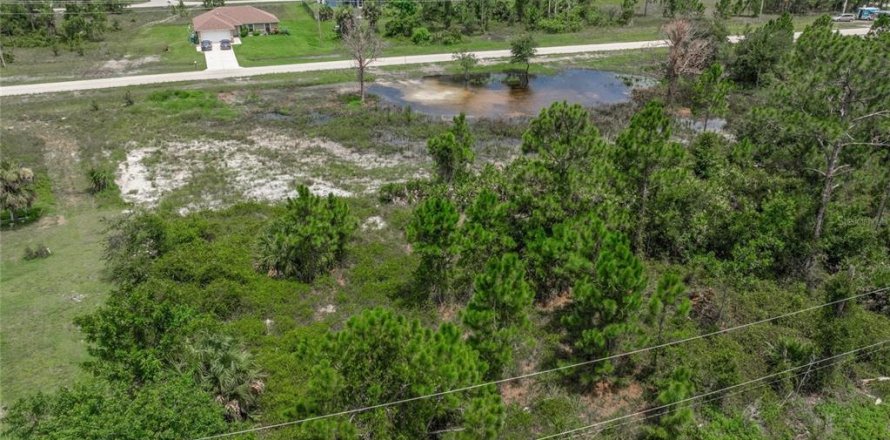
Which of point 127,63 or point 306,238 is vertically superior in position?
point 127,63

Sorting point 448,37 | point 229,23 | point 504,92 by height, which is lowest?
point 504,92

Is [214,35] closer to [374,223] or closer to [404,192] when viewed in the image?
[404,192]

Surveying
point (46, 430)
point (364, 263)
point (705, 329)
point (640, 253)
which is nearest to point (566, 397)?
point (705, 329)

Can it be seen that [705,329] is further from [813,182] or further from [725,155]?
[725,155]

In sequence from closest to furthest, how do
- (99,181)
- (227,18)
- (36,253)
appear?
1. (36,253)
2. (99,181)
3. (227,18)

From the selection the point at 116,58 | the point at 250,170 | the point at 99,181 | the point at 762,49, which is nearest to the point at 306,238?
the point at 250,170

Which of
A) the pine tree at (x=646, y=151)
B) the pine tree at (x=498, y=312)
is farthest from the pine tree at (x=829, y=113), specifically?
the pine tree at (x=498, y=312)

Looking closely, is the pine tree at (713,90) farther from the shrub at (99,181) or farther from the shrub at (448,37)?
the shrub at (99,181)

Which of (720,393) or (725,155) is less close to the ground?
(725,155)
